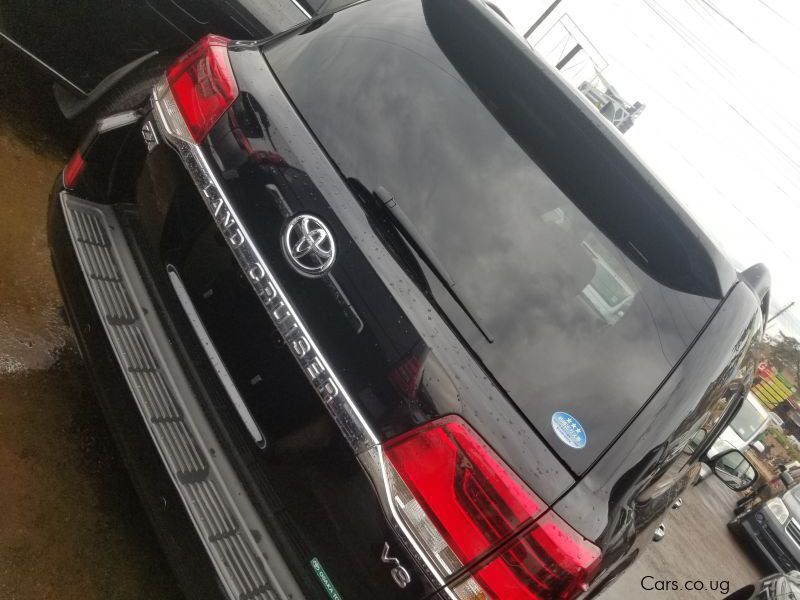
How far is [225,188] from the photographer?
5.14ft

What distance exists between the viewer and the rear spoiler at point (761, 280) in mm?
2467

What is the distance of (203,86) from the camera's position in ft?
5.62

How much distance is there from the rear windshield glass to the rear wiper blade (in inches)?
0.6

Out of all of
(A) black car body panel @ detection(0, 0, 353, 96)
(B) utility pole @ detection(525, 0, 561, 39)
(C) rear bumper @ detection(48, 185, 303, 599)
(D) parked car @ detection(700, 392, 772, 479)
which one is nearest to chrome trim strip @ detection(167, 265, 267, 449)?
(C) rear bumper @ detection(48, 185, 303, 599)

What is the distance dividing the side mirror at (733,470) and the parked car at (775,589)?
970 mm

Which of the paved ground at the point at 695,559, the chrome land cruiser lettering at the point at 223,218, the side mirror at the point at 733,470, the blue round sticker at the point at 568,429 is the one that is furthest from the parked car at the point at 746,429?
the chrome land cruiser lettering at the point at 223,218

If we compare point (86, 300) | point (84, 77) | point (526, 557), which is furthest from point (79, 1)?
point (526, 557)

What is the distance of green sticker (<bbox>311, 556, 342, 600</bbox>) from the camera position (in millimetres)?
1406

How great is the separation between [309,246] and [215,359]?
1.57 feet

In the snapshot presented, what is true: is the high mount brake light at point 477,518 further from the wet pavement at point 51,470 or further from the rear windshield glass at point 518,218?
the wet pavement at point 51,470

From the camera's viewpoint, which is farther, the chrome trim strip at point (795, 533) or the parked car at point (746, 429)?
the parked car at point (746, 429)

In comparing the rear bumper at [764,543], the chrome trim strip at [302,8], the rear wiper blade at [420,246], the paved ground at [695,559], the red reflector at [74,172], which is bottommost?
the paved ground at [695,559]

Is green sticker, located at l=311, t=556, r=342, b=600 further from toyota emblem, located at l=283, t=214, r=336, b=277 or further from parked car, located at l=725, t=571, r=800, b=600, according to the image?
parked car, located at l=725, t=571, r=800, b=600

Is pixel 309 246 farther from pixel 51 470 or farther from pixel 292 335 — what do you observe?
pixel 51 470
